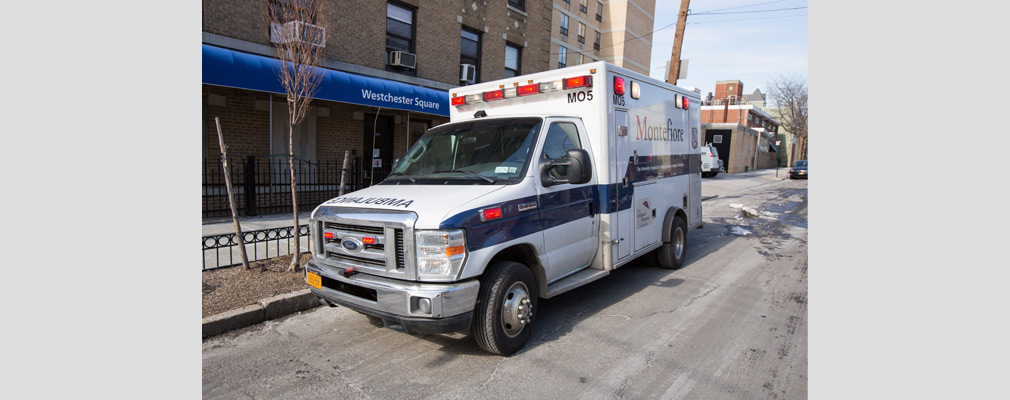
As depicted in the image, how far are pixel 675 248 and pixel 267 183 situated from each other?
28.1 feet

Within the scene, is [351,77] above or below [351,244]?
above

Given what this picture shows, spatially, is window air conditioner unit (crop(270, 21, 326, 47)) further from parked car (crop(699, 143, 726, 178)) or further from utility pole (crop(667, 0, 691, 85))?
parked car (crop(699, 143, 726, 178))

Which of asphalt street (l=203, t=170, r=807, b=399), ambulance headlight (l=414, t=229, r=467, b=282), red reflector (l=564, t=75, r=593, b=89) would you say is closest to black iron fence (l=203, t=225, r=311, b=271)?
asphalt street (l=203, t=170, r=807, b=399)

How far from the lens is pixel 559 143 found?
16.6 ft

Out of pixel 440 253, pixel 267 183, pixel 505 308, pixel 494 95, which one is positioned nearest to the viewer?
pixel 440 253

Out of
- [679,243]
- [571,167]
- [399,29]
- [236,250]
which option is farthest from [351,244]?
[399,29]

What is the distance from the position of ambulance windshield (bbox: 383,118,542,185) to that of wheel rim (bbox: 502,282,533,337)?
0.91 metres

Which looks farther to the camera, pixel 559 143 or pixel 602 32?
pixel 602 32

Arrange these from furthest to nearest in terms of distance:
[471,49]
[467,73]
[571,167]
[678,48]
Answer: [471,49] < [467,73] < [678,48] < [571,167]

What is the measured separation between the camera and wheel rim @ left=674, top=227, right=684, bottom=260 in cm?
731

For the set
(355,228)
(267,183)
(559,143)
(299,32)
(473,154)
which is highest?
(299,32)

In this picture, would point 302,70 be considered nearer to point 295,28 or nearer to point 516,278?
point 295,28

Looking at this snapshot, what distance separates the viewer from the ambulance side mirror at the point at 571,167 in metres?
4.52

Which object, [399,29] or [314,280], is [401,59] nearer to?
[399,29]
